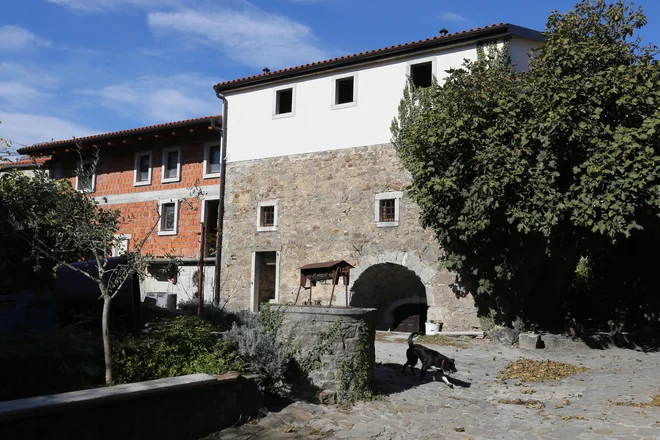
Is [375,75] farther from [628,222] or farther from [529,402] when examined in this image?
[529,402]

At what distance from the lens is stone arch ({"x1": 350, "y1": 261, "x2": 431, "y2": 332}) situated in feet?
57.4

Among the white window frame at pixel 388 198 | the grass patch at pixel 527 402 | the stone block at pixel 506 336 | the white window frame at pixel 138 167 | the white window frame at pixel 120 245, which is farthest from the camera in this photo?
the white window frame at pixel 138 167

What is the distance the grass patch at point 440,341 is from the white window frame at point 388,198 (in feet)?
11.8

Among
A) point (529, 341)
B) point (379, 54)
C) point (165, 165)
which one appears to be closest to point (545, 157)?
point (529, 341)

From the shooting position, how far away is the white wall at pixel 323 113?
1700cm

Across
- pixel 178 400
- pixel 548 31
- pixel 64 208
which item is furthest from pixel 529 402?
pixel 548 31

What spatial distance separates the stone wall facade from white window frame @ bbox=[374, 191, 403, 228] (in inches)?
3.3

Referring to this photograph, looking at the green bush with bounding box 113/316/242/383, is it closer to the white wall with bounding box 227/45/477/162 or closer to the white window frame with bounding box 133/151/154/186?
the white wall with bounding box 227/45/477/162

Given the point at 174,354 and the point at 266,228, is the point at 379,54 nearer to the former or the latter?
the point at 266,228

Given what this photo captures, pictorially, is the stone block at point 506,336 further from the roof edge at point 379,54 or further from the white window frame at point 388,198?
the roof edge at point 379,54

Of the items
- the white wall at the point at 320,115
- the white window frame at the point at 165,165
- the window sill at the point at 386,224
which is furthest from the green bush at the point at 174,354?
the white window frame at the point at 165,165

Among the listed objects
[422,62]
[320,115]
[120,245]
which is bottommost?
[120,245]

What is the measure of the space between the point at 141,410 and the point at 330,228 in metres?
12.3

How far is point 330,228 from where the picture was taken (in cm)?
1788
